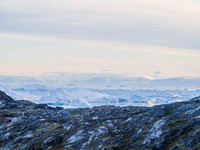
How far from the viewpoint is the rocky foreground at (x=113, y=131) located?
1404 inches

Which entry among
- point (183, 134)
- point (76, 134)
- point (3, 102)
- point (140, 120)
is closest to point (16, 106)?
point (3, 102)

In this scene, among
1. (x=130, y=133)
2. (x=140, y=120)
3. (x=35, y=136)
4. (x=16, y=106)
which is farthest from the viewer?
(x=16, y=106)

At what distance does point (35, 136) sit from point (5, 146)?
14.6 feet

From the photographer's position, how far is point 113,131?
4403cm

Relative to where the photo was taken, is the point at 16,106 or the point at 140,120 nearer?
the point at 140,120

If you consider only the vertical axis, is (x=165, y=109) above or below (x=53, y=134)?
above

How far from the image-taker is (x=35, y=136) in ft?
163

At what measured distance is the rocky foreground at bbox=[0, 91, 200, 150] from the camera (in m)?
35.7

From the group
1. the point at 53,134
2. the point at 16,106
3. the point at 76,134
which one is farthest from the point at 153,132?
the point at 16,106

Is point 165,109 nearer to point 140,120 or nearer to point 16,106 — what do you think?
point 140,120

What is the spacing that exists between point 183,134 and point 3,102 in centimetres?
5799

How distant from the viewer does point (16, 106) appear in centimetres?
8031

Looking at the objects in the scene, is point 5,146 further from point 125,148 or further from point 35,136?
point 125,148

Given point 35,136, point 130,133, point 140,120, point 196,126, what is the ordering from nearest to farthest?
1. point 196,126
2. point 130,133
3. point 140,120
4. point 35,136
